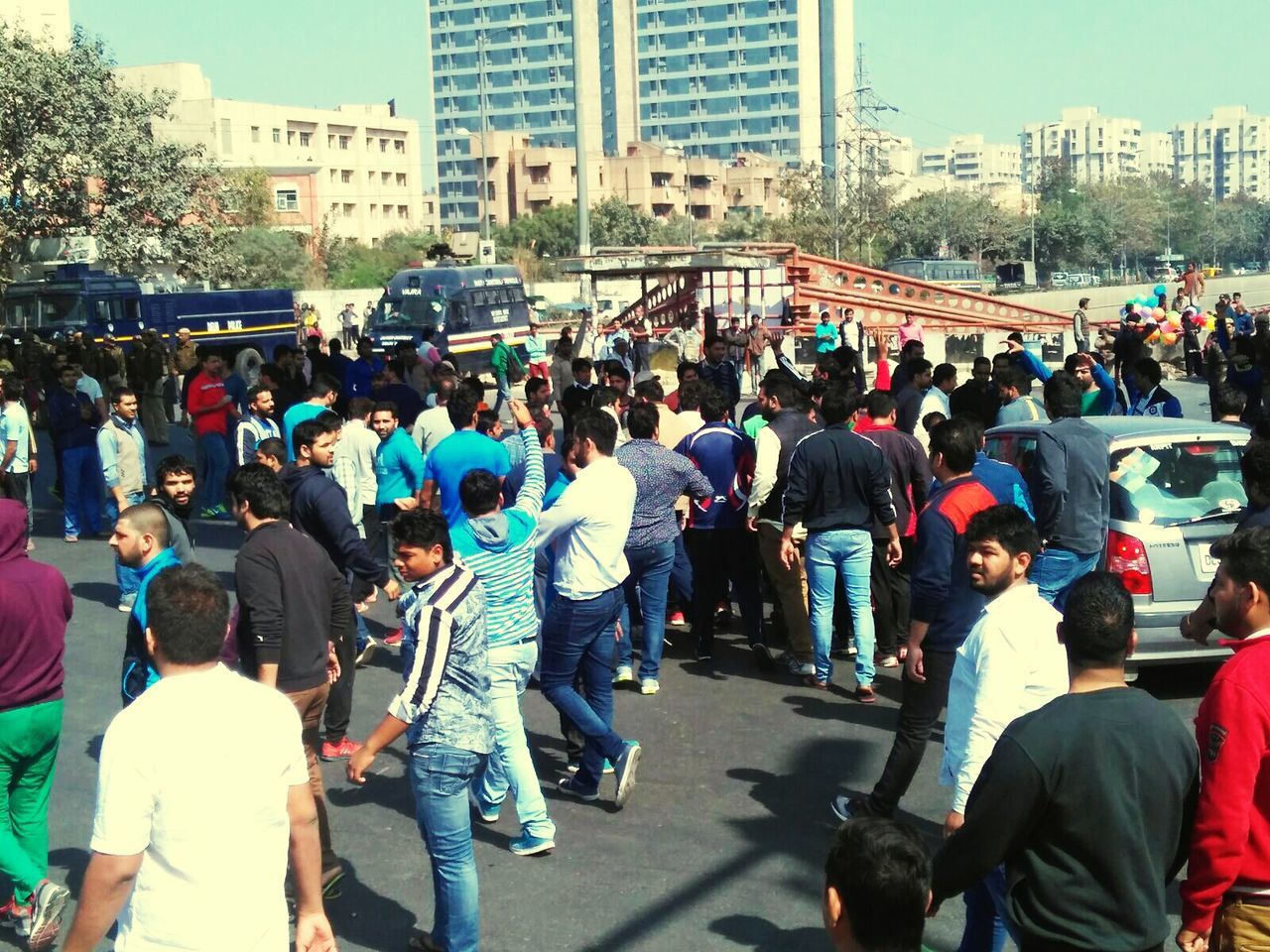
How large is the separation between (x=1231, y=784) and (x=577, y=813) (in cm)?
411

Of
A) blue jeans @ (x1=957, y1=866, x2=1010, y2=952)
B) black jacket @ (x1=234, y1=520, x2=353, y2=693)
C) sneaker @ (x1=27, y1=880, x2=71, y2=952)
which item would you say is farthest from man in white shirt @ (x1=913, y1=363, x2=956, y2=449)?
sneaker @ (x1=27, y1=880, x2=71, y2=952)

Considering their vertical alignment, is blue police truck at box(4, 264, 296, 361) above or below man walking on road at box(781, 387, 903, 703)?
above

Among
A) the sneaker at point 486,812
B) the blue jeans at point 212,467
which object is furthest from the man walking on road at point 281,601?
the blue jeans at point 212,467

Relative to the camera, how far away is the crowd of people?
3.54 m

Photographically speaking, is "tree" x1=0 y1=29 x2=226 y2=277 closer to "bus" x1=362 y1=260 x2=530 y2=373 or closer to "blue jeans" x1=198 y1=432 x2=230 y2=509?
"bus" x1=362 y1=260 x2=530 y2=373

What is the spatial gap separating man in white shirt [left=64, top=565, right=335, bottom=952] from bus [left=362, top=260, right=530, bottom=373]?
2881 cm

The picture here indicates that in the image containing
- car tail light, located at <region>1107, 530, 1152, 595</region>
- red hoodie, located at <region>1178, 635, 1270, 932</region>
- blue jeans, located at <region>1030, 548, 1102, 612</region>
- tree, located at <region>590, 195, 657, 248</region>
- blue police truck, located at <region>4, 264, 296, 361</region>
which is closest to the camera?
red hoodie, located at <region>1178, 635, 1270, 932</region>

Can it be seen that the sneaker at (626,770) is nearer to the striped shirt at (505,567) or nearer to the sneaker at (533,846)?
the sneaker at (533,846)

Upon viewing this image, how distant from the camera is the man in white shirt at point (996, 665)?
4.61 metres

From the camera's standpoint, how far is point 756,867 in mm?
6414

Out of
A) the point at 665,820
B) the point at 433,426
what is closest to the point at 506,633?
the point at 665,820

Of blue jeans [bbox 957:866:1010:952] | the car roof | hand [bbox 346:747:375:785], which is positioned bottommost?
blue jeans [bbox 957:866:1010:952]

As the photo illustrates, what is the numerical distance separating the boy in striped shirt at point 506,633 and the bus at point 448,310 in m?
25.9

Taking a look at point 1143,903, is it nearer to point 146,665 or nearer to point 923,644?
point 923,644
